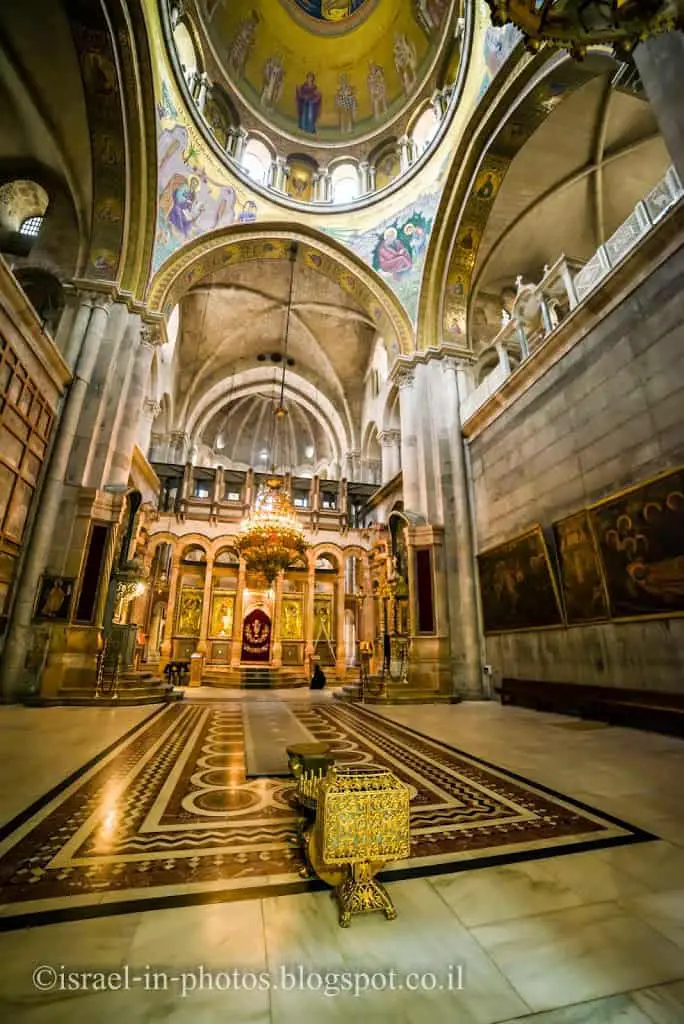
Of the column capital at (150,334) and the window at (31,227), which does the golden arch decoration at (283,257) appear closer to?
the column capital at (150,334)

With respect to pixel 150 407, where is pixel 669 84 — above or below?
below

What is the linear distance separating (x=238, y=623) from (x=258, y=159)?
57.8 ft

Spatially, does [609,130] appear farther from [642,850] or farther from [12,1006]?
[12,1006]

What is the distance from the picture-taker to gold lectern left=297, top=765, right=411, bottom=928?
168cm

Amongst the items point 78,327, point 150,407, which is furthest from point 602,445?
point 150,407

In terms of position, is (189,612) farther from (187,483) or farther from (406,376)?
(406,376)

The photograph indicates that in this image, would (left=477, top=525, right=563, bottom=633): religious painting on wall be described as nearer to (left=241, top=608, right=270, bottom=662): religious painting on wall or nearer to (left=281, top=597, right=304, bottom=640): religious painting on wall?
(left=281, top=597, right=304, bottom=640): religious painting on wall

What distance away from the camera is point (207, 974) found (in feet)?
4.52

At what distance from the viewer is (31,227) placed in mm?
10289

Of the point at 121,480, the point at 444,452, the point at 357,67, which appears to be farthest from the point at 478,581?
the point at 357,67

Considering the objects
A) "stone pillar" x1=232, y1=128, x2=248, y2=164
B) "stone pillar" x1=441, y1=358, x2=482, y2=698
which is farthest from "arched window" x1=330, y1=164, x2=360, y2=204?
"stone pillar" x1=441, y1=358, x2=482, y2=698

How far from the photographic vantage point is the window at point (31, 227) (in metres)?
10.2

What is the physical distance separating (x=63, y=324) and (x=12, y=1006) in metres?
11.6

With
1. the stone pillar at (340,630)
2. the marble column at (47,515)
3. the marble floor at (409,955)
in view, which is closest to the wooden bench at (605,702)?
the marble floor at (409,955)
